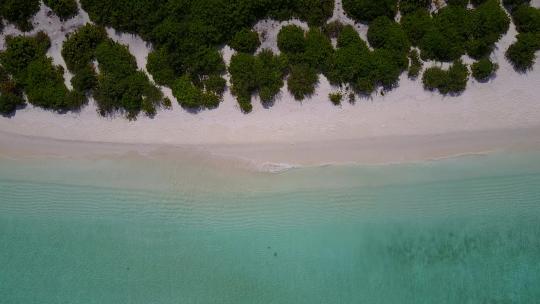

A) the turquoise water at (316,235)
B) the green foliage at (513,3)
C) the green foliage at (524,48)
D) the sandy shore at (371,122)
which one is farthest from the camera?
the turquoise water at (316,235)

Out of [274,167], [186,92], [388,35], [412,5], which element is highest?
[412,5]

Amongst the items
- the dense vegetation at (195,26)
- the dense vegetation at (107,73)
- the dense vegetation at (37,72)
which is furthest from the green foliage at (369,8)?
the dense vegetation at (37,72)

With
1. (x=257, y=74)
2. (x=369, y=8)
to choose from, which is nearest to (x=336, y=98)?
(x=257, y=74)

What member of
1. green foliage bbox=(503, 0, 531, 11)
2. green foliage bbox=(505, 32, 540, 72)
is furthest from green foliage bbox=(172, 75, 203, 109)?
green foliage bbox=(503, 0, 531, 11)

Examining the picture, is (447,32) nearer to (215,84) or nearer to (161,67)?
(215,84)

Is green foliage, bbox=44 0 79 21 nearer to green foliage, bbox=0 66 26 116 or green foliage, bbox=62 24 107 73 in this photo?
green foliage, bbox=62 24 107 73

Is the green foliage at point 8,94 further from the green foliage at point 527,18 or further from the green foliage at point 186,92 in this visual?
the green foliage at point 527,18

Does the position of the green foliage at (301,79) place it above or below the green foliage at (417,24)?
below

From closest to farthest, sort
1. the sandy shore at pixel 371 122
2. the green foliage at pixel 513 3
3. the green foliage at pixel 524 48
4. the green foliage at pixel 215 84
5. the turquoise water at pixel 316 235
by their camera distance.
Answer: the green foliage at pixel 524 48, the green foliage at pixel 513 3, the green foliage at pixel 215 84, the sandy shore at pixel 371 122, the turquoise water at pixel 316 235
